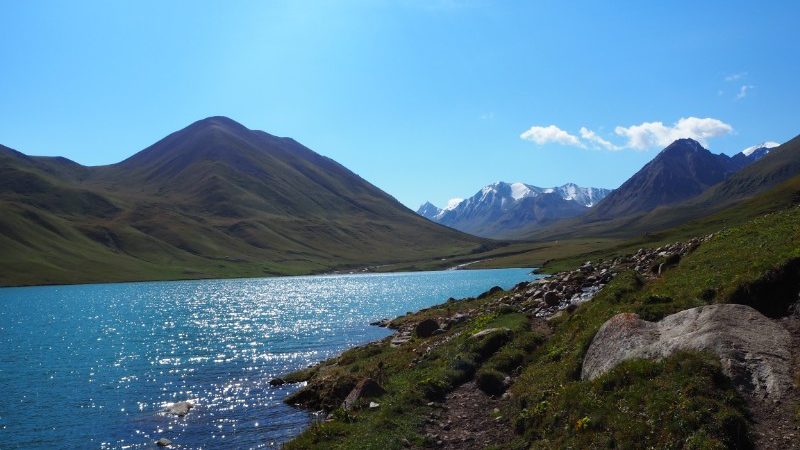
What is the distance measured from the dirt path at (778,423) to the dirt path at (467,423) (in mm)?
8264

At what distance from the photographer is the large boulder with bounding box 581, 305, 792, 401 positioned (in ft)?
52.0

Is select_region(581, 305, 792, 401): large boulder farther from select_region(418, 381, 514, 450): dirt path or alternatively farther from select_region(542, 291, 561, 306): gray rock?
select_region(542, 291, 561, 306): gray rock

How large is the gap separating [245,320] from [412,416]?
7052 centimetres

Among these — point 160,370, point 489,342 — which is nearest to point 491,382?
point 489,342

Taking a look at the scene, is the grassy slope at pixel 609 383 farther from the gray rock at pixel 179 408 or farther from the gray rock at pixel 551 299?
the gray rock at pixel 179 408

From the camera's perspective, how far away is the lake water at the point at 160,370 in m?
30.9

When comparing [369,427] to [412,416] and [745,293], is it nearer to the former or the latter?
[412,416]

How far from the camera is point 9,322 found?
9056 cm

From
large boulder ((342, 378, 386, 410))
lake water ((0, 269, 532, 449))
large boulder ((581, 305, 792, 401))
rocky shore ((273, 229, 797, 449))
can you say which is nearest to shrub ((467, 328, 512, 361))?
rocky shore ((273, 229, 797, 449))

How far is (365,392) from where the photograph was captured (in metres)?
28.8

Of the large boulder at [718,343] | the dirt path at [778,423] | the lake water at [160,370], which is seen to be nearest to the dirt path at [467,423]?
the large boulder at [718,343]

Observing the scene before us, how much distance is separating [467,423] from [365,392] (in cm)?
780

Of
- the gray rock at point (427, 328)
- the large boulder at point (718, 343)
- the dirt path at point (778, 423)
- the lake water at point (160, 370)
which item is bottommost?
the lake water at point (160, 370)

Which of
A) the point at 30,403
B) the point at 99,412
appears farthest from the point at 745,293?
the point at 30,403
